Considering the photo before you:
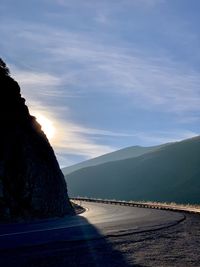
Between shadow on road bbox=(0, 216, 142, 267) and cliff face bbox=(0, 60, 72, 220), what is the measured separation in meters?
12.6

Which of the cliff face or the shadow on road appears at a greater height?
the cliff face

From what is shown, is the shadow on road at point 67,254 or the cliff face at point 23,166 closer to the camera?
the shadow on road at point 67,254

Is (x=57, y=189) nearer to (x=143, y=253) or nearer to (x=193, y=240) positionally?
(x=193, y=240)

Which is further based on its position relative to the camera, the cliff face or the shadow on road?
the cliff face

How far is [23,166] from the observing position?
34344 millimetres

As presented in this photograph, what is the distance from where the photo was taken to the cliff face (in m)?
31.9

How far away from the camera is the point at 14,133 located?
35.4m

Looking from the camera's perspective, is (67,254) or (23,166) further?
(23,166)

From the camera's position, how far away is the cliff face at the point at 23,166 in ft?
105

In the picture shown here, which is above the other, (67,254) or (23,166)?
(23,166)

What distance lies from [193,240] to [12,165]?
57.7 ft

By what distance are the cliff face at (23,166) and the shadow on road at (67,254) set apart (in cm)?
1256

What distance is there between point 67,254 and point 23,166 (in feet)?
65.5

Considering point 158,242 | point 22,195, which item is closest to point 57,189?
point 22,195
